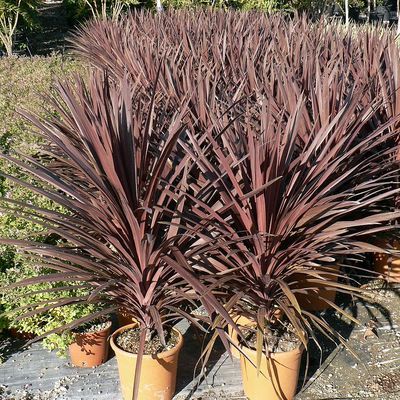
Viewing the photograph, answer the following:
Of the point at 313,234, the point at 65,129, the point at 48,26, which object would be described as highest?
the point at 65,129

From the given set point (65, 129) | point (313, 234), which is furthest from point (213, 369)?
point (65, 129)

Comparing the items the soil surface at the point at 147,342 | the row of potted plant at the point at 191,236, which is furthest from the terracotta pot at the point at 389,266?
the soil surface at the point at 147,342

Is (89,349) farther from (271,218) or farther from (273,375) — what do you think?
(271,218)

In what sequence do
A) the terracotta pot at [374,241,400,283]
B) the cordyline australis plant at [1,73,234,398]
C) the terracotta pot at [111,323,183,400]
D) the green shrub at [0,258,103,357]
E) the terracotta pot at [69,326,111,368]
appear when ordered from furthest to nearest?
the terracotta pot at [374,241,400,283] < the terracotta pot at [69,326,111,368] < the green shrub at [0,258,103,357] < the terracotta pot at [111,323,183,400] < the cordyline australis plant at [1,73,234,398]

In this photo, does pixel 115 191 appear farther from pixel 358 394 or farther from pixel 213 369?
pixel 358 394

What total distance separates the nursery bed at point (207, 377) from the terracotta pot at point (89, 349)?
4cm

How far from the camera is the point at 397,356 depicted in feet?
9.54

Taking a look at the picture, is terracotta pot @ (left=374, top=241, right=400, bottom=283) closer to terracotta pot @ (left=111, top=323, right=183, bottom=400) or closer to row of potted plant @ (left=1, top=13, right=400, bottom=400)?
row of potted plant @ (left=1, top=13, right=400, bottom=400)

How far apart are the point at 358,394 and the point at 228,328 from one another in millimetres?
679

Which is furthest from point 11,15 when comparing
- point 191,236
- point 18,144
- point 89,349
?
point 191,236

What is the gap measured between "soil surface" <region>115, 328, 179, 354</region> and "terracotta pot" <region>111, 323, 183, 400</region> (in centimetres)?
4

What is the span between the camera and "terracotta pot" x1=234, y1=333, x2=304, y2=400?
7.89ft

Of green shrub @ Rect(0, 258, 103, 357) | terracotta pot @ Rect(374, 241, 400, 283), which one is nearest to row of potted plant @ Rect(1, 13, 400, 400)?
green shrub @ Rect(0, 258, 103, 357)

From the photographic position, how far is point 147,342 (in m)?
2.49
